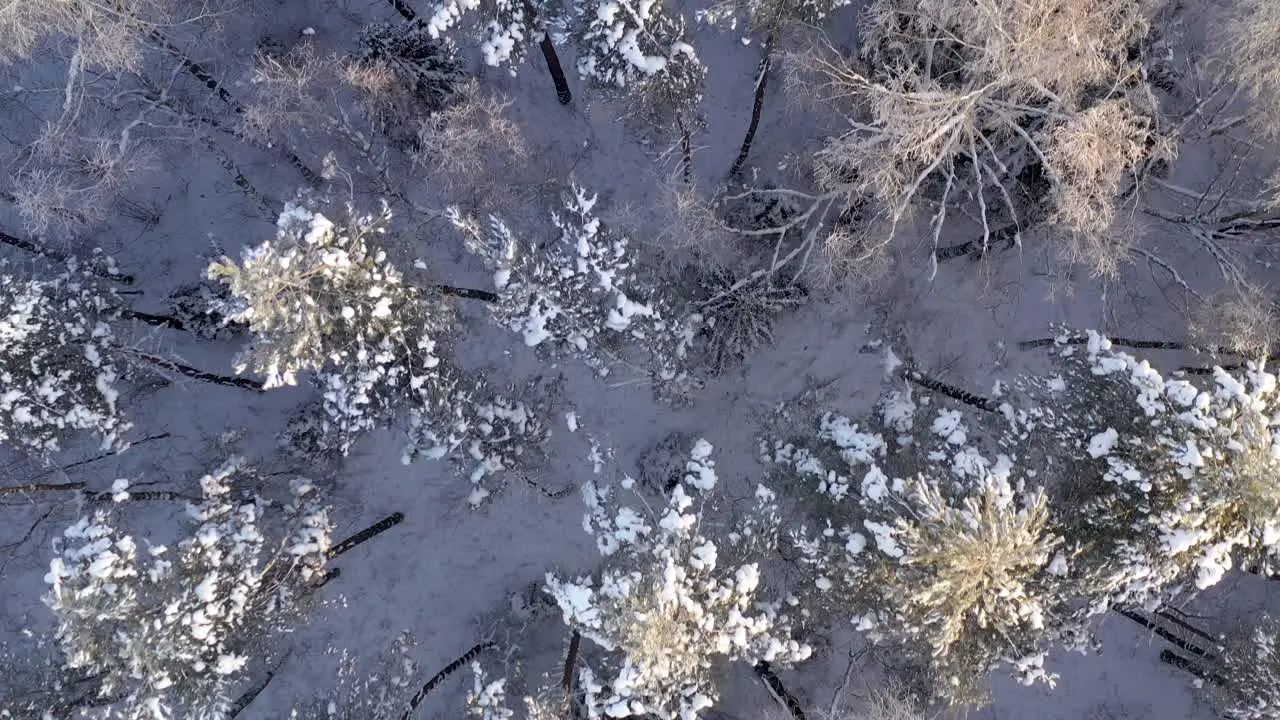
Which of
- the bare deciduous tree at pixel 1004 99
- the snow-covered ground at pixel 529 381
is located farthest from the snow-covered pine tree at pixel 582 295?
the bare deciduous tree at pixel 1004 99

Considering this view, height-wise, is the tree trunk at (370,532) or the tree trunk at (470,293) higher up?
the tree trunk at (470,293)

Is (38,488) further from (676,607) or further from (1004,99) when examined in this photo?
(1004,99)

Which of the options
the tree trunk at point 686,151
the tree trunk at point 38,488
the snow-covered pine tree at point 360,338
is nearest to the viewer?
the snow-covered pine tree at point 360,338

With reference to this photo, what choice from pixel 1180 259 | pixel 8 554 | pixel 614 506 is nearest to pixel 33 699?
pixel 8 554

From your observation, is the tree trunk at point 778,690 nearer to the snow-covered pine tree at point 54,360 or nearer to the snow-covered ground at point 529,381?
the snow-covered ground at point 529,381

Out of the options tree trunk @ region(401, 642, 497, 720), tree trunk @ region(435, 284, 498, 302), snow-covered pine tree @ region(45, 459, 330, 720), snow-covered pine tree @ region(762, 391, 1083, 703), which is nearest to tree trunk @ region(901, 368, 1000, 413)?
snow-covered pine tree @ region(762, 391, 1083, 703)
